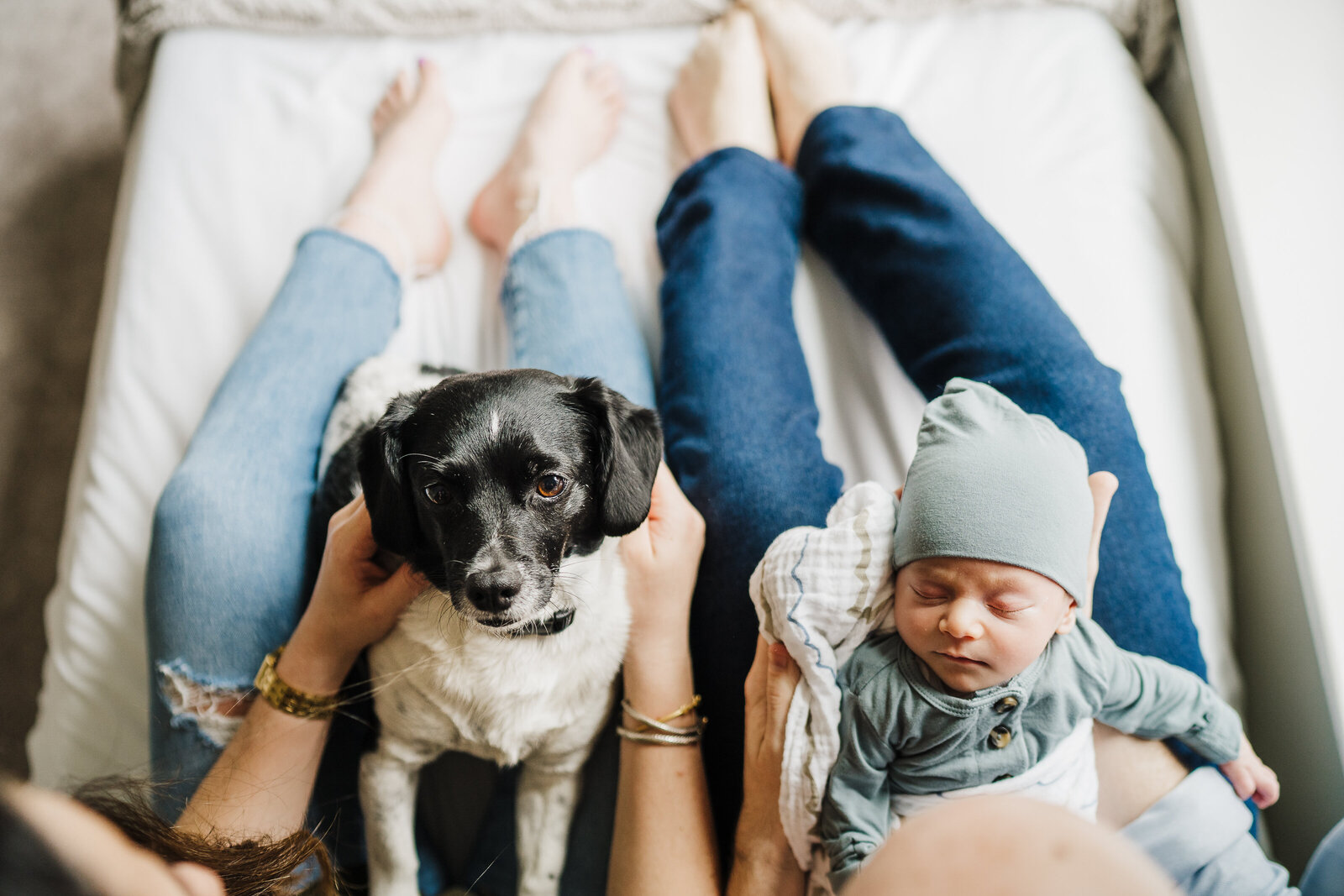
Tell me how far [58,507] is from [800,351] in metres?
1.94

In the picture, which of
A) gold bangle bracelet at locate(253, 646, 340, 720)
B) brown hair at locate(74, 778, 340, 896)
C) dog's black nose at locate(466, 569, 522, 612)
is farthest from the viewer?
gold bangle bracelet at locate(253, 646, 340, 720)

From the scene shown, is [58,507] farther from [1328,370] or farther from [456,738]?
[1328,370]

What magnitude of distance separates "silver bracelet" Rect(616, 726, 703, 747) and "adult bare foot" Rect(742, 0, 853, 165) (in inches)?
45.3

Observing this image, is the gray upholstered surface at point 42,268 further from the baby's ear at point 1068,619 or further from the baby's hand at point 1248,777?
the baby's hand at point 1248,777

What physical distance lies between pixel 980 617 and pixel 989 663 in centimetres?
6

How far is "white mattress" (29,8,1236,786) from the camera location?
1391 mm

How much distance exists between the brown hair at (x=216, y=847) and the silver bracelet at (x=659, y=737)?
0.40 metres

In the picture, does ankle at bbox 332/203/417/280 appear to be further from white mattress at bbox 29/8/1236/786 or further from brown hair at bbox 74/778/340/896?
brown hair at bbox 74/778/340/896

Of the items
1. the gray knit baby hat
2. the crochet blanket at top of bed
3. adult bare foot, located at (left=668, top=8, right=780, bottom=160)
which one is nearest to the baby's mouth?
the gray knit baby hat

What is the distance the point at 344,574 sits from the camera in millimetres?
1084

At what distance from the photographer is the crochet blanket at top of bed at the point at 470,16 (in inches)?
69.3

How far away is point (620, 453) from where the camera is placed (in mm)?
1011

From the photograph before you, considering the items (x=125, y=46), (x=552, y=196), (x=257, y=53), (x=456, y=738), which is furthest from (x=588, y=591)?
(x=125, y=46)

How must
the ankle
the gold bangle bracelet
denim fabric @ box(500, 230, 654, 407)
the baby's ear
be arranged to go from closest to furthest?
1. the baby's ear
2. the gold bangle bracelet
3. denim fabric @ box(500, 230, 654, 407)
4. the ankle
